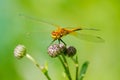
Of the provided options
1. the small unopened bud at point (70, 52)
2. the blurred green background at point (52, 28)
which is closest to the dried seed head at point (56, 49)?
the small unopened bud at point (70, 52)

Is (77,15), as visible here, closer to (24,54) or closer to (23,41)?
(23,41)

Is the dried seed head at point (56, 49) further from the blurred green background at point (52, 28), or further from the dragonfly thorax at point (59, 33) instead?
the blurred green background at point (52, 28)

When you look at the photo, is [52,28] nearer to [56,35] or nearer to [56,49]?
[56,35]

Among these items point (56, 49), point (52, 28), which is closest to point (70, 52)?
point (56, 49)

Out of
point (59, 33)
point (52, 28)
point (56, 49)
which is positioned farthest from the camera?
point (52, 28)

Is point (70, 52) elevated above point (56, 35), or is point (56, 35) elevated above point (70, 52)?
point (56, 35)

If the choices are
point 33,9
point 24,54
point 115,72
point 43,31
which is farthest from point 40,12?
point 24,54

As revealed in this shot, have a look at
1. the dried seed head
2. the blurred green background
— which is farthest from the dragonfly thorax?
the blurred green background

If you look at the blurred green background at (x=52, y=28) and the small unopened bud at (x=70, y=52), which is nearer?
the small unopened bud at (x=70, y=52)
